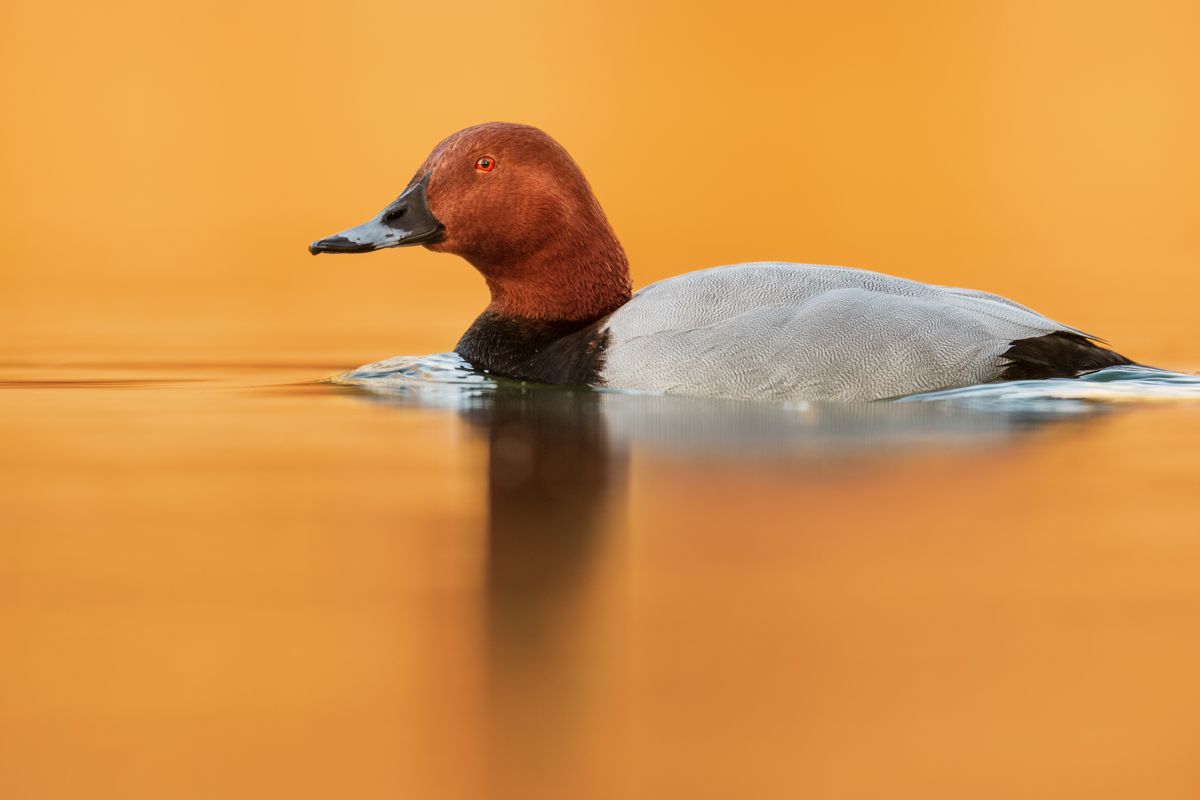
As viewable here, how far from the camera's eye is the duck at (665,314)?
Answer: 23.0 feet

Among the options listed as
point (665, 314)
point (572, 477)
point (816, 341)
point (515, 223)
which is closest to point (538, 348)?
point (515, 223)

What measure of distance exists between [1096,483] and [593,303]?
3081 mm

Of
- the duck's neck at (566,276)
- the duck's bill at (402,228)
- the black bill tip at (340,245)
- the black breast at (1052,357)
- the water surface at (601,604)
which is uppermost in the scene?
the duck's bill at (402,228)

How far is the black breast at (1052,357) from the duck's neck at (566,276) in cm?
186

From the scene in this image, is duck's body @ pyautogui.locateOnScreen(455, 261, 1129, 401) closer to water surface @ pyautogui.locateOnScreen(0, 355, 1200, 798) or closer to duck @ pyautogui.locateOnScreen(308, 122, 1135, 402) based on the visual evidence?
duck @ pyautogui.locateOnScreen(308, 122, 1135, 402)

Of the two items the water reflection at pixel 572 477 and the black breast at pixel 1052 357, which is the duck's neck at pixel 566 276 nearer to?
the water reflection at pixel 572 477

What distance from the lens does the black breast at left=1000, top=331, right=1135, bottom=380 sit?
23.2 ft

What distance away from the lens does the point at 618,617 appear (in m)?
3.75

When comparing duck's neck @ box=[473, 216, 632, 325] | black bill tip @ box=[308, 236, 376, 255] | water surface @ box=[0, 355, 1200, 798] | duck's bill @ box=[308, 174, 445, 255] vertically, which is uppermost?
duck's bill @ box=[308, 174, 445, 255]

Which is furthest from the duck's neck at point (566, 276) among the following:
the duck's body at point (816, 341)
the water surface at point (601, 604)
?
the water surface at point (601, 604)

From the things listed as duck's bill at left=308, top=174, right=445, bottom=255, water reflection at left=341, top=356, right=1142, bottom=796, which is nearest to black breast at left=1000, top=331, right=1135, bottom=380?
water reflection at left=341, top=356, right=1142, bottom=796

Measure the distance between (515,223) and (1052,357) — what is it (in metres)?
2.43

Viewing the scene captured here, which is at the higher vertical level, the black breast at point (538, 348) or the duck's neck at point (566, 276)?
the duck's neck at point (566, 276)

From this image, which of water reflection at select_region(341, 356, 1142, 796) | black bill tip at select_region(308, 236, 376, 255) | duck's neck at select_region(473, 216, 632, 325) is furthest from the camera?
duck's neck at select_region(473, 216, 632, 325)
